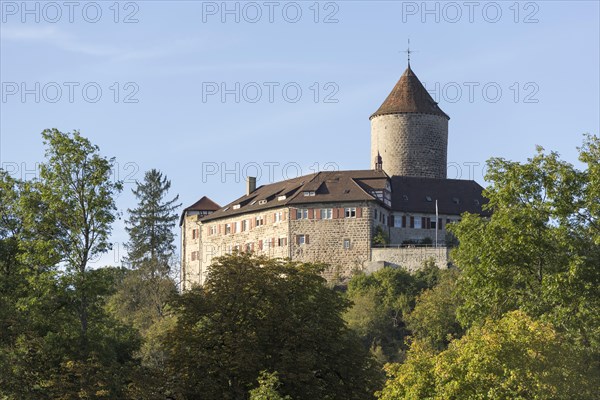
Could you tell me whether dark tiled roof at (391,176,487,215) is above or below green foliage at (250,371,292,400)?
above

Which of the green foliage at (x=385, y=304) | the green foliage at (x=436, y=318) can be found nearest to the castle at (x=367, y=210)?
the green foliage at (x=385, y=304)

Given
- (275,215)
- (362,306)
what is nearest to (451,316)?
(362,306)

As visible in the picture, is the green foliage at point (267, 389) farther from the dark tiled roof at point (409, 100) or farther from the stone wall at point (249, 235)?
the dark tiled roof at point (409, 100)

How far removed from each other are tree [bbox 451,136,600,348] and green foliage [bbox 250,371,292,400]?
21.0 feet

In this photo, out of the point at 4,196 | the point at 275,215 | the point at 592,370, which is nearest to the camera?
the point at 592,370

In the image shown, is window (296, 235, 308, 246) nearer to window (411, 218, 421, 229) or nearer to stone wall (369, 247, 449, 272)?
stone wall (369, 247, 449, 272)

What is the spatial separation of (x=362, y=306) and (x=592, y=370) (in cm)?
4362

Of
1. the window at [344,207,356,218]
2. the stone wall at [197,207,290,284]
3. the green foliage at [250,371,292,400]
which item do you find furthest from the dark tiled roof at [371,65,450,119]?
the green foliage at [250,371,292,400]

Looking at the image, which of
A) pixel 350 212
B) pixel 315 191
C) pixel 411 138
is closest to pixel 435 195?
→ pixel 411 138

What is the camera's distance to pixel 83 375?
141 ft

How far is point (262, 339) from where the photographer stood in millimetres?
47500

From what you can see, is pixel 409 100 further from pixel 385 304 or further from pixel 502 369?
pixel 502 369

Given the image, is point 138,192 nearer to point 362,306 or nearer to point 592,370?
point 362,306

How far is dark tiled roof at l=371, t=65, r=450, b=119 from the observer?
10519 centimetres
